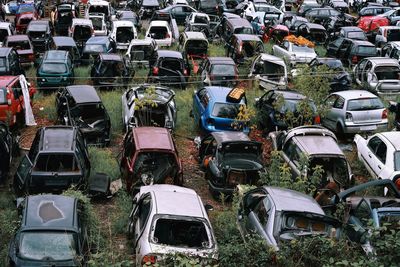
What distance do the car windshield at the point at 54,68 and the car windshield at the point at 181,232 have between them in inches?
457

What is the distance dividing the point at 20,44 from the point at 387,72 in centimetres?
1334

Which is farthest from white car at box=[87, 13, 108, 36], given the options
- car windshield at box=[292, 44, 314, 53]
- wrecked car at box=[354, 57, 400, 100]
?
wrecked car at box=[354, 57, 400, 100]

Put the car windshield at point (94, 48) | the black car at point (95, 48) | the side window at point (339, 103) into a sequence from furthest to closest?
the car windshield at point (94, 48)
the black car at point (95, 48)
the side window at point (339, 103)

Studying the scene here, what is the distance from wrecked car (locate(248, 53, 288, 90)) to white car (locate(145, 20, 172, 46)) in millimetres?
5577

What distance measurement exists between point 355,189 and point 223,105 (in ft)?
18.6

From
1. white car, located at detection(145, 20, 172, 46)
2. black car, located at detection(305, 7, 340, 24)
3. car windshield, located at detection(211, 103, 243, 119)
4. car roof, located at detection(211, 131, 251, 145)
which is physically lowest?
black car, located at detection(305, 7, 340, 24)

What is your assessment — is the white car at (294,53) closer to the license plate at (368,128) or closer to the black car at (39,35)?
the license plate at (368,128)

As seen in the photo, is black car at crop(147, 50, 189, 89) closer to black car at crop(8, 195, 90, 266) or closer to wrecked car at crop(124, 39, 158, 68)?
wrecked car at crop(124, 39, 158, 68)

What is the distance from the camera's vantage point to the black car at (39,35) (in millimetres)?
25734

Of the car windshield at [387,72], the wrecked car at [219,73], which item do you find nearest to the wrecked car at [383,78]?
the car windshield at [387,72]

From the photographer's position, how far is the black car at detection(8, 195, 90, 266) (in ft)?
32.4

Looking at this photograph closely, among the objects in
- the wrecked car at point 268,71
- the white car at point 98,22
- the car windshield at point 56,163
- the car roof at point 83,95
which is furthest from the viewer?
the white car at point 98,22

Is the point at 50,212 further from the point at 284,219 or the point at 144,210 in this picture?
the point at 284,219

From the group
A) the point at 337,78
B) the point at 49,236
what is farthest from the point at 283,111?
the point at 49,236
